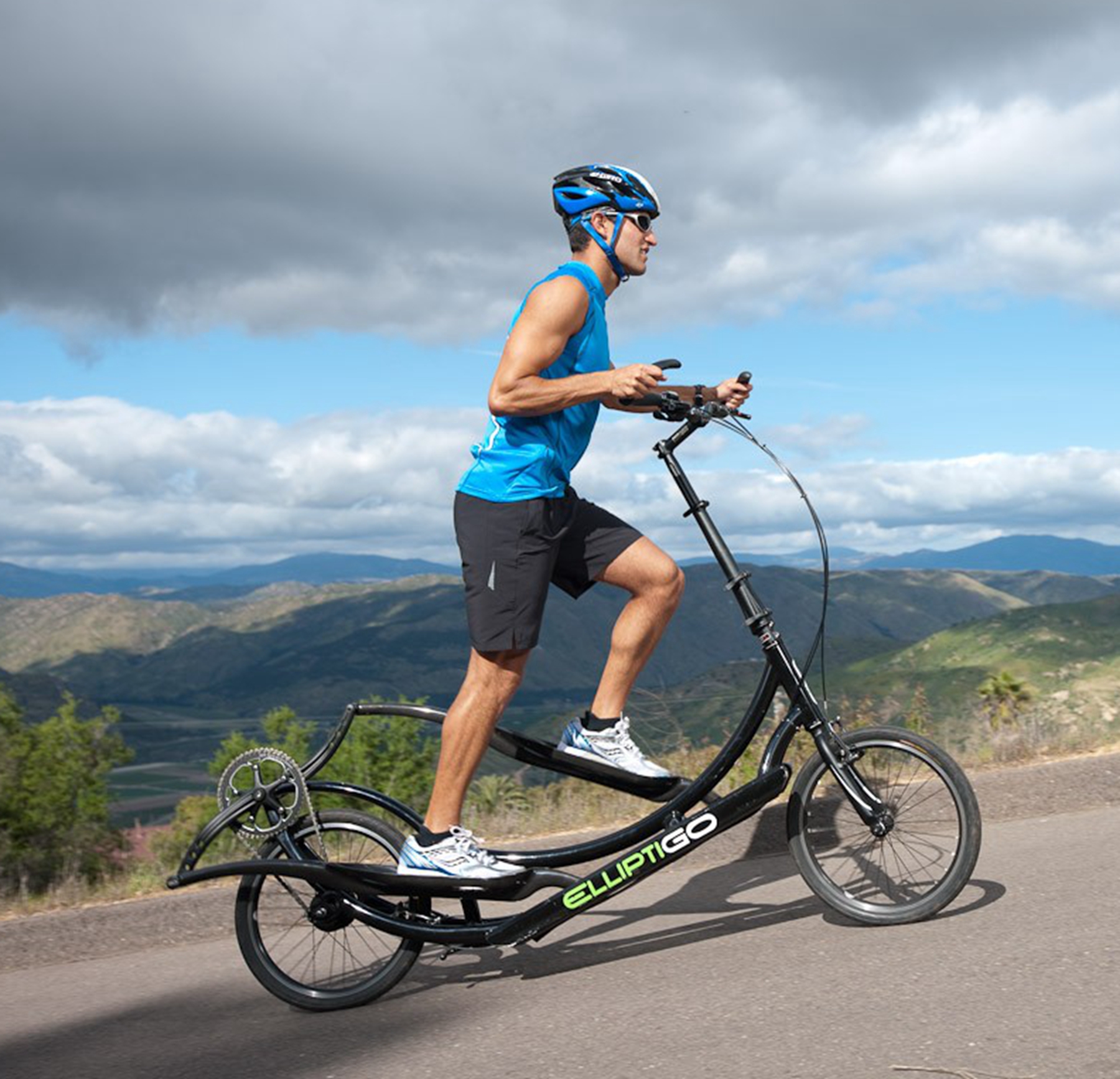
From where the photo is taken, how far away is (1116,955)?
3602 millimetres

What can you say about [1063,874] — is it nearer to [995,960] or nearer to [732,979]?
[995,960]

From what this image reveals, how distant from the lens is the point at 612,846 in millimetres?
4176

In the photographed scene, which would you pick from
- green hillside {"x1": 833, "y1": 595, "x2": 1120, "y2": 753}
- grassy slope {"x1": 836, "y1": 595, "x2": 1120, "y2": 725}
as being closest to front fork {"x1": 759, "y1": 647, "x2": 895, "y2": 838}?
green hillside {"x1": 833, "y1": 595, "x2": 1120, "y2": 753}

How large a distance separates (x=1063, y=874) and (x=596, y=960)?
172 centimetres

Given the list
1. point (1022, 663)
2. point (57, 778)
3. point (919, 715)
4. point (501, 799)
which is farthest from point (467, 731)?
point (1022, 663)

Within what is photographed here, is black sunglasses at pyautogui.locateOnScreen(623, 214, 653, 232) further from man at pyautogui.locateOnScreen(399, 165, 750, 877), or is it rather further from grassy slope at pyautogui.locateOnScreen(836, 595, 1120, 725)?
grassy slope at pyautogui.locateOnScreen(836, 595, 1120, 725)

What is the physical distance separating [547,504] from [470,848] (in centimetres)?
113

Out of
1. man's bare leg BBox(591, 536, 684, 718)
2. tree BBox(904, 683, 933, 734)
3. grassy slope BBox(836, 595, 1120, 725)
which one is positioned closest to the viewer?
man's bare leg BBox(591, 536, 684, 718)

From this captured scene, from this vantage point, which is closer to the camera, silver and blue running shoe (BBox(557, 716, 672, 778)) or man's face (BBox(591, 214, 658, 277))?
man's face (BBox(591, 214, 658, 277))

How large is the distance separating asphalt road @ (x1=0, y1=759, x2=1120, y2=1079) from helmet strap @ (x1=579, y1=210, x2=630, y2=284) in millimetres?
2259

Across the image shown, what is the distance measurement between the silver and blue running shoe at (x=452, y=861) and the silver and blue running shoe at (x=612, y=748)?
1.66 feet

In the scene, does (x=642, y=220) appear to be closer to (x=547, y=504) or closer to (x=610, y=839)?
(x=547, y=504)

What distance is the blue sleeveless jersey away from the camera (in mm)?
4094

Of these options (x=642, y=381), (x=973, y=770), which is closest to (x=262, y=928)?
(x=642, y=381)
